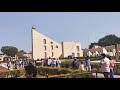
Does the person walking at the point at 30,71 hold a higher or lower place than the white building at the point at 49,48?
lower

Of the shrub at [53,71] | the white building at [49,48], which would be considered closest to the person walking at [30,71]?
the shrub at [53,71]

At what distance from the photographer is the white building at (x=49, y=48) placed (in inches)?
1152

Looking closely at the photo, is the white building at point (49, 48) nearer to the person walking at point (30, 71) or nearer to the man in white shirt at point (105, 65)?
the person walking at point (30, 71)

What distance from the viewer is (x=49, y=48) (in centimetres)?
3359

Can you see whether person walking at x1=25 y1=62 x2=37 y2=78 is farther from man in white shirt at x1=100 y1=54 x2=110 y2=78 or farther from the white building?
the white building

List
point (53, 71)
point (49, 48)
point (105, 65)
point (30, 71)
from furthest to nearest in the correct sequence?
point (49, 48)
point (53, 71)
point (30, 71)
point (105, 65)

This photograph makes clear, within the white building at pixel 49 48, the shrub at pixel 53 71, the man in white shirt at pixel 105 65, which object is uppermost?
the white building at pixel 49 48

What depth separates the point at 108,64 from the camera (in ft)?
26.0

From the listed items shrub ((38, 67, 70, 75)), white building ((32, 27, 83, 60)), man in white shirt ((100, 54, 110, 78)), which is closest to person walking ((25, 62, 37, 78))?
man in white shirt ((100, 54, 110, 78))

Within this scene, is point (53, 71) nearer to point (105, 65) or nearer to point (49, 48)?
point (105, 65)

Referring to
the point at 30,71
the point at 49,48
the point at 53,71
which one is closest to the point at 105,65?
the point at 30,71

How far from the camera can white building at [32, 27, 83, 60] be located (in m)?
29.3
